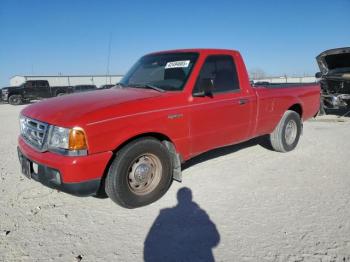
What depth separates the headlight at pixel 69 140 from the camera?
3133mm

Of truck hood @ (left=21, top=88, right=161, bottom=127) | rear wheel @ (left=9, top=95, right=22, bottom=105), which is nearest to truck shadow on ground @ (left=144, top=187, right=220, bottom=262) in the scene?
truck hood @ (left=21, top=88, right=161, bottom=127)

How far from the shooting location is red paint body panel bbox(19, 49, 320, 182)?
3.23 m

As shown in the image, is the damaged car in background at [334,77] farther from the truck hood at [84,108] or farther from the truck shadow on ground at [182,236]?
the truck shadow on ground at [182,236]

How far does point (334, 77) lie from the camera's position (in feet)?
34.0

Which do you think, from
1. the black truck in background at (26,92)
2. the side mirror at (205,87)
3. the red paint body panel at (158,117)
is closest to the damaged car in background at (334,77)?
the red paint body panel at (158,117)

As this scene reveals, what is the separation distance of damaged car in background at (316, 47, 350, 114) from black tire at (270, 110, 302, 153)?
5105 millimetres

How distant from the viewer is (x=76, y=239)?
307 centimetres

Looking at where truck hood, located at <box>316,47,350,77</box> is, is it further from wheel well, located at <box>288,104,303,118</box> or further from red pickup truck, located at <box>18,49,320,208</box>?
red pickup truck, located at <box>18,49,320,208</box>

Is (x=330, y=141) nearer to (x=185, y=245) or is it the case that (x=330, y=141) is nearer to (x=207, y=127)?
(x=207, y=127)

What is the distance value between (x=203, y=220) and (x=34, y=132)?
7.21 ft

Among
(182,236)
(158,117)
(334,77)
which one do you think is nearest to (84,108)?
(158,117)

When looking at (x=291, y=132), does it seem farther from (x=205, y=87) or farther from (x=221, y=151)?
(x=205, y=87)

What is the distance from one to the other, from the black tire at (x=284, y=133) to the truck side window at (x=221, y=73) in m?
1.55

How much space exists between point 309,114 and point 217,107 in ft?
10.4
